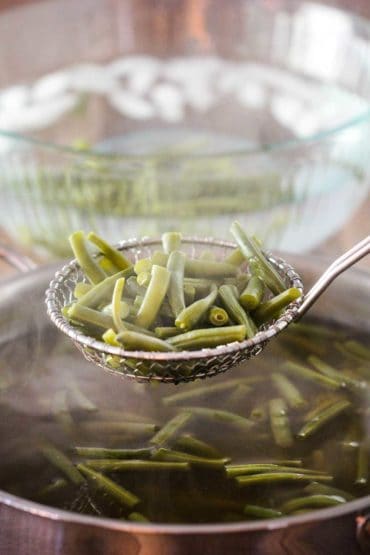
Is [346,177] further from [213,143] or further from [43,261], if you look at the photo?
[43,261]

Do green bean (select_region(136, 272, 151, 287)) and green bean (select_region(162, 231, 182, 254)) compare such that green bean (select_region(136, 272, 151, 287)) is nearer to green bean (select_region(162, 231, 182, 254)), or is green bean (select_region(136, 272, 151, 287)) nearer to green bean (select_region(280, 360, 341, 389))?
green bean (select_region(162, 231, 182, 254))

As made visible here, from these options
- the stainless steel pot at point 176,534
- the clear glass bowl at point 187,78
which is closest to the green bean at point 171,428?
the stainless steel pot at point 176,534

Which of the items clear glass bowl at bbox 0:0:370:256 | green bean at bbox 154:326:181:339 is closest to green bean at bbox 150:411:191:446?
green bean at bbox 154:326:181:339

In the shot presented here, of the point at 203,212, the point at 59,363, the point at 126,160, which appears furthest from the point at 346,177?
the point at 59,363

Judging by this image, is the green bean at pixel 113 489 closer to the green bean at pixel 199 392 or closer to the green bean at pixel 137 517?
the green bean at pixel 137 517

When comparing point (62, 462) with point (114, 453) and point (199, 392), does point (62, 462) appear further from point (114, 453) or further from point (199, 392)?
point (199, 392)

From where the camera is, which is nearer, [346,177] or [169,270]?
[169,270]
